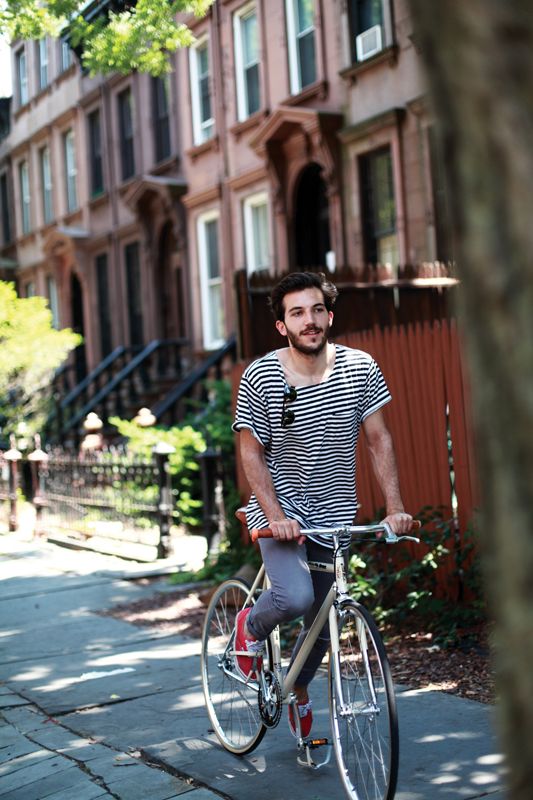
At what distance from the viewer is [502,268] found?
1417 mm

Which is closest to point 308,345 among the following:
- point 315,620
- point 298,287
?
point 298,287

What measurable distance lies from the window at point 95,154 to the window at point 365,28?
33.6 ft

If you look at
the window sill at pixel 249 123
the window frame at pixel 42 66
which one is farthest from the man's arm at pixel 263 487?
the window frame at pixel 42 66

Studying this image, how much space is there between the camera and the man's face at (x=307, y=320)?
475cm

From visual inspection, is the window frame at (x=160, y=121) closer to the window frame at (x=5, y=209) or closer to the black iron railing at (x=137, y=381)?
the black iron railing at (x=137, y=381)

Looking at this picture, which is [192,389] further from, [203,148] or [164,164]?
[164,164]

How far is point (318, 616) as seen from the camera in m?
4.62

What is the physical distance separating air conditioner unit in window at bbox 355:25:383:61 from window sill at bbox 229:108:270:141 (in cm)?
258

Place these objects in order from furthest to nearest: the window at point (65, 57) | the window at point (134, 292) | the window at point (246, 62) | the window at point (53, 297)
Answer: the window at point (53, 297), the window at point (65, 57), the window at point (134, 292), the window at point (246, 62)

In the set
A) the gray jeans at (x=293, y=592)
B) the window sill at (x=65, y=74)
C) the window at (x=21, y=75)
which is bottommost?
the gray jeans at (x=293, y=592)

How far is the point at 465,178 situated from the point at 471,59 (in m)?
0.15

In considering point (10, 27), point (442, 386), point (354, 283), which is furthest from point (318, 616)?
point (10, 27)

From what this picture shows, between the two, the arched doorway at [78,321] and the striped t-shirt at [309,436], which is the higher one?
the arched doorway at [78,321]

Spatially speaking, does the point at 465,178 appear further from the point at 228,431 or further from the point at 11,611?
the point at 228,431
